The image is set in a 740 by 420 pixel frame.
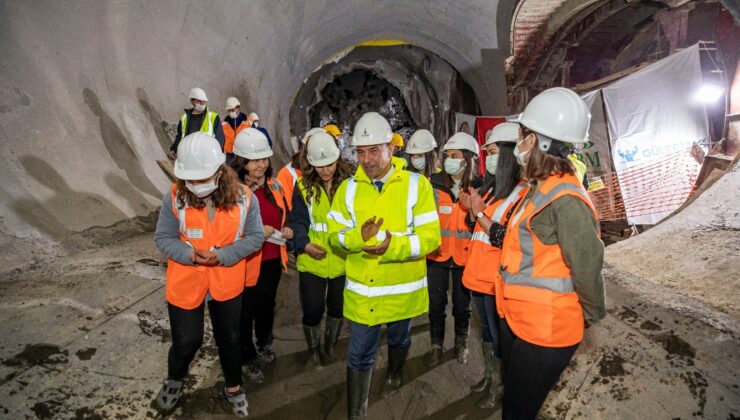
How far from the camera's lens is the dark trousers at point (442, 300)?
3.49 meters

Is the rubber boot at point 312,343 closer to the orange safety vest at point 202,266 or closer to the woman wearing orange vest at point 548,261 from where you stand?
the orange safety vest at point 202,266

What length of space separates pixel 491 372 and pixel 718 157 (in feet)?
14.7

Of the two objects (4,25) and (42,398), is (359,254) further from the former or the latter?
(4,25)

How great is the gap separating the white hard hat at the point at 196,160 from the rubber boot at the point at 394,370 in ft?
5.66

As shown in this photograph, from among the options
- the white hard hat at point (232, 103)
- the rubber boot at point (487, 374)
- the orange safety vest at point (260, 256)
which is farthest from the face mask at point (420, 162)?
the white hard hat at point (232, 103)

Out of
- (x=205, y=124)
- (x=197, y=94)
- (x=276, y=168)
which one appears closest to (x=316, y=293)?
(x=205, y=124)

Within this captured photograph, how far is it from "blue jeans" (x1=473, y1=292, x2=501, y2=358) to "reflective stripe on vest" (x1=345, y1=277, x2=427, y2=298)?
1.64 feet

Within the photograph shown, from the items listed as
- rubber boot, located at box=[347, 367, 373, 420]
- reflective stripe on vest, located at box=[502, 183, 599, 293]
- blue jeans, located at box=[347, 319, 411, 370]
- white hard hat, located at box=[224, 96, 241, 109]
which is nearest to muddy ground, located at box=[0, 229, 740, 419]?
rubber boot, located at box=[347, 367, 373, 420]

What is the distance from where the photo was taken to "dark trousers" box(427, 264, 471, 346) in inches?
137

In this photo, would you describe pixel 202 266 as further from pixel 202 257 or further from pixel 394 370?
pixel 394 370

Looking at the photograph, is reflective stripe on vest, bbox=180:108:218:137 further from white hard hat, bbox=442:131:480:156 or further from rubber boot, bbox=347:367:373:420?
rubber boot, bbox=347:367:373:420

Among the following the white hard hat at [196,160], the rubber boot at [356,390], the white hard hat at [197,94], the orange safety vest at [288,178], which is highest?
the white hard hat at [197,94]

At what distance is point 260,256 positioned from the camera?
2.92 m

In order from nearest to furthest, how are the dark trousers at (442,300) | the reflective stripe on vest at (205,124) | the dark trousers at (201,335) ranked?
the dark trousers at (201,335) → the dark trousers at (442,300) → the reflective stripe on vest at (205,124)
